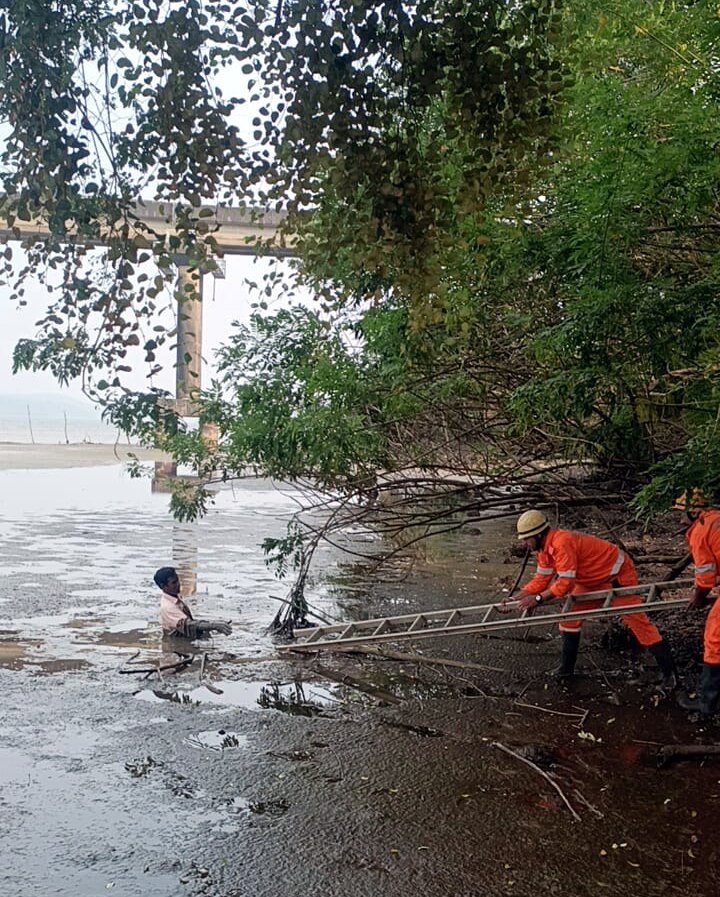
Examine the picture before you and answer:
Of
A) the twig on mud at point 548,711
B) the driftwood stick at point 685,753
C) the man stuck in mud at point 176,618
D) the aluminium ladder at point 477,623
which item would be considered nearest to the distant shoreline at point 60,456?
the man stuck in mud at point 176,618

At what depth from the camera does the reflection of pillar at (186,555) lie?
1289 cm

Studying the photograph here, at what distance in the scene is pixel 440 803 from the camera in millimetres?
5473

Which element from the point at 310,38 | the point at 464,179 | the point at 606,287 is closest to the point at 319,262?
the point at 464,179

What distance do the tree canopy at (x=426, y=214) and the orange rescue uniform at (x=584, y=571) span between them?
0.93 metres

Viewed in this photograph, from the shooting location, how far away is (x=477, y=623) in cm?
863

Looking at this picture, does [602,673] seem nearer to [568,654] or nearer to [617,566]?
[568,654]

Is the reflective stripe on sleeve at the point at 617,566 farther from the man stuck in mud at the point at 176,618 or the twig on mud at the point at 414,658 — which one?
the man stuck in mud at the point at 176,618

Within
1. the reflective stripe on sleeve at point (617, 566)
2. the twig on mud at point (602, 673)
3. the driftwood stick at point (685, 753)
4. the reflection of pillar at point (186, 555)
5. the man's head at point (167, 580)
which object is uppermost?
the reflective stripe on sleeve at point (617, 566)

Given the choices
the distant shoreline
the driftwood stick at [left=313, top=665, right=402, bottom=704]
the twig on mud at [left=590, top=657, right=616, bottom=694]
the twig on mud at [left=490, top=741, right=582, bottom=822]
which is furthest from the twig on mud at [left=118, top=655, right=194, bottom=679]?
the distant shoreline

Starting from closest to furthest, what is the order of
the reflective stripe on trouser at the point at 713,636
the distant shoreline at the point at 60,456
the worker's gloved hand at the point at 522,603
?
the reflective stripe on trouser at the point at 713,636
the worker's gloved hand at the point at 522,603
the distant shoreline at the point at 60,456

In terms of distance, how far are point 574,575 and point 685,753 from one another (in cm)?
182

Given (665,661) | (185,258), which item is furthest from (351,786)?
(185,258)

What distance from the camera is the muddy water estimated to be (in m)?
4.60

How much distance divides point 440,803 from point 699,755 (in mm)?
1988
